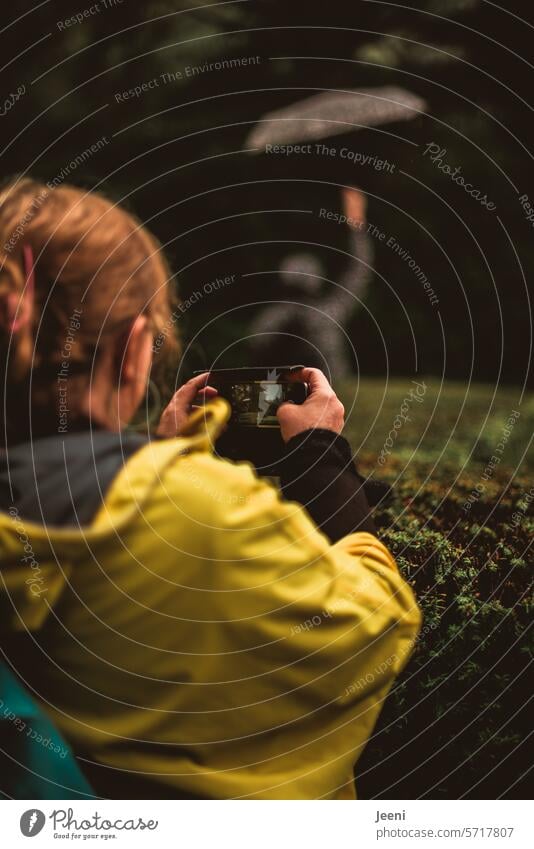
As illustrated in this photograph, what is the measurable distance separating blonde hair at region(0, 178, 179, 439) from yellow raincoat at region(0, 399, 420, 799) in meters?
0.17

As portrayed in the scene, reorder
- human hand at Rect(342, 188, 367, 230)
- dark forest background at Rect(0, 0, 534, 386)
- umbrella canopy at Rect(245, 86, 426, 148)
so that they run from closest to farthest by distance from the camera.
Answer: dark forest background at Rect(0, 0, 534, 386) → umbrella canopy at Rect(245, 86, 426, 148) → human hand at Rect(342, 188, 367, 230)

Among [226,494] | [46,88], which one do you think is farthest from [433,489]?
[46,88]

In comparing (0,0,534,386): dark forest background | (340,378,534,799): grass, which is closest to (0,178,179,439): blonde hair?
(340,378,534,799): grass

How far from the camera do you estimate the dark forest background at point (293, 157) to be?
3863 millimetres

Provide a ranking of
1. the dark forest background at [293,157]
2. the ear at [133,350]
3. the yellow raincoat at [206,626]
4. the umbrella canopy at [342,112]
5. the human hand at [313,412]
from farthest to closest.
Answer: the umbrella canopy at [342,112], the dark forest background at [293,157], the human hand at [313,412], the ear at [133,350], the yellow raincoat at [206,626]

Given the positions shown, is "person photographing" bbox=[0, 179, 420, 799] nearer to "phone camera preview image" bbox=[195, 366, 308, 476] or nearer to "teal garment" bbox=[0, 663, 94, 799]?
"teal garment" bbox=[0, 663, 94, 799]

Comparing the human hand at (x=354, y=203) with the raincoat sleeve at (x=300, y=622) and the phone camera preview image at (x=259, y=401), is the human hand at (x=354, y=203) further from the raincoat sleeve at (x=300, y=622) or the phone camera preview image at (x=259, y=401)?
the raincoat sleeve at (x=300, y=622)

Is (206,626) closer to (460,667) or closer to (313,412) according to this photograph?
(313,412)

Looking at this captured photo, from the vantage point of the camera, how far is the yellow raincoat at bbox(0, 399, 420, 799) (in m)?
0.96

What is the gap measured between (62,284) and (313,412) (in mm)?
436
